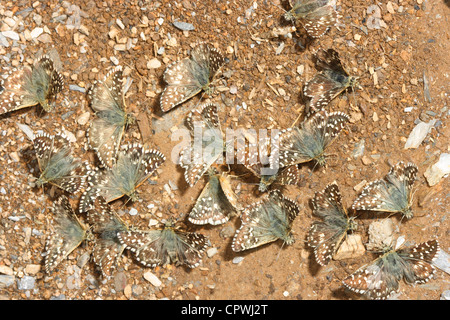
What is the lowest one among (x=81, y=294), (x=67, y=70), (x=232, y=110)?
(x=81, y=294)

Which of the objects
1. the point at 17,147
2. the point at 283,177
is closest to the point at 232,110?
the point at 283,177

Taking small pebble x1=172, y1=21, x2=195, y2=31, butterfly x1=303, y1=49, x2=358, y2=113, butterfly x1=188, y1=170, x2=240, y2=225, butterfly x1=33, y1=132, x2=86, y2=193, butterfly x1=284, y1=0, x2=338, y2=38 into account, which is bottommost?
butterfly x1=188, y1=170, x2=240, y2=225

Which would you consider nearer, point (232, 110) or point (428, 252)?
point (428, 252)

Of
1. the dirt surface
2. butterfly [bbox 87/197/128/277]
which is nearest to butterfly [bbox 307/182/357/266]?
the dirt surface

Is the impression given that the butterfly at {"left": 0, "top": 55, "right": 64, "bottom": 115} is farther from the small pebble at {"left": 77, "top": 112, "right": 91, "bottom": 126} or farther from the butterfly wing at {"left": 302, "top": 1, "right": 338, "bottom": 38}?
the butterfly wing at {"left": 302, "top": 1, "right": 338, "bottom": 38}

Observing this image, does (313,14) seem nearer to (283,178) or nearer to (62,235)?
(283,178)

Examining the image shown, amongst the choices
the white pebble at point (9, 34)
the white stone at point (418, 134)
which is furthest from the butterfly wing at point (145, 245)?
the white stone at point (418, 134)

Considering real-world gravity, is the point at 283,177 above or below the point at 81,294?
above

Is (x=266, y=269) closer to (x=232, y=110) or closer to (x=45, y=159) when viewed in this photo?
(x=232, y=110)

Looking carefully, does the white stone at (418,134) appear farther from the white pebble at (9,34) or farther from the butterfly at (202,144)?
the white pebble at (9,34)
